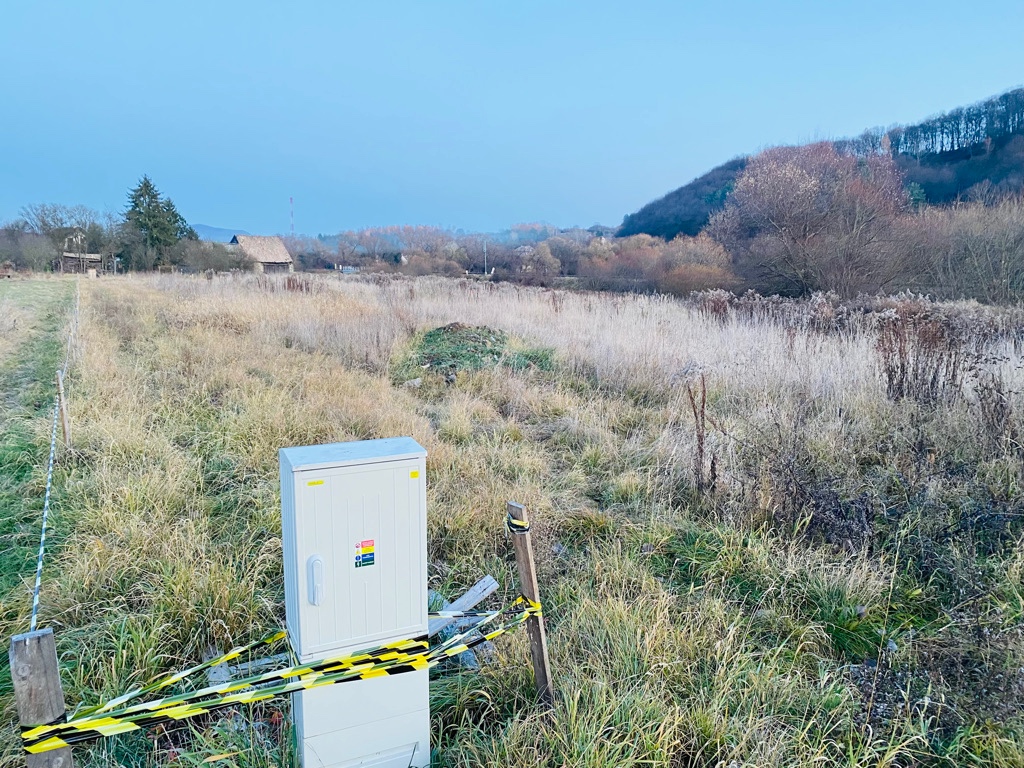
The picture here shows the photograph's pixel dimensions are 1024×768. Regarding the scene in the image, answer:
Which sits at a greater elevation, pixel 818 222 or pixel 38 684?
pixel 818 222

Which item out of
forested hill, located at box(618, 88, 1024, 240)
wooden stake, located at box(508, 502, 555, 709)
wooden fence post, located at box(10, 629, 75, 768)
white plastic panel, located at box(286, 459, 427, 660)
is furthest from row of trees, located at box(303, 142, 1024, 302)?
wooden fence post, located at box(10, 629, 75, 768)

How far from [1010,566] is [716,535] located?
149 centimetres

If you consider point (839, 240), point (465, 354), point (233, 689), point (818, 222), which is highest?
point (818, 222)

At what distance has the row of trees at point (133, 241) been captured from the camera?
3934 centimetres

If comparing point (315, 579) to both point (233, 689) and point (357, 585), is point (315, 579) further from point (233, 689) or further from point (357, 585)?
point (233, 689)

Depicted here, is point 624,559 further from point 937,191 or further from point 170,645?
point 937,191

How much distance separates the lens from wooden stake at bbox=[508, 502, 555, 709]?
7.25 ft

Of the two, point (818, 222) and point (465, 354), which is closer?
point (465, 354)

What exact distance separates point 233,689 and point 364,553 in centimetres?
62

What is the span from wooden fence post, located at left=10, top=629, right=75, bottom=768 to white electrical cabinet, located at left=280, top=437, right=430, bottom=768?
0.63 m

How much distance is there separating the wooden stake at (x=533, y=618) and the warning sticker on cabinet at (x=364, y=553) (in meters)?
0.52

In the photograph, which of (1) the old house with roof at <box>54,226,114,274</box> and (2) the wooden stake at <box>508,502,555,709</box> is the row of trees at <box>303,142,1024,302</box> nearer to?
(2) the wooden stake at <box>508,502,555,709</box>

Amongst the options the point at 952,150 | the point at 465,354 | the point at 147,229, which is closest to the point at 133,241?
the point at 147,229

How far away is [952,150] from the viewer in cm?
3856
